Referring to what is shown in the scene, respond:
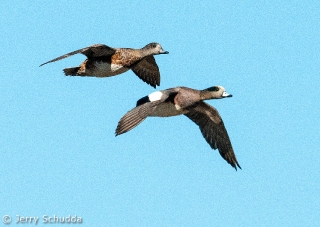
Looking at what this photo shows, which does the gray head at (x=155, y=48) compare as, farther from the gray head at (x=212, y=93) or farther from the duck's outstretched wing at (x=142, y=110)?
the duck's outstretched wing at (x=142, y=110)

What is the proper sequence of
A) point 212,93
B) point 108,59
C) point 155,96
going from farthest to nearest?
1. point 108,59
2. point 212,93
3. point 155,96

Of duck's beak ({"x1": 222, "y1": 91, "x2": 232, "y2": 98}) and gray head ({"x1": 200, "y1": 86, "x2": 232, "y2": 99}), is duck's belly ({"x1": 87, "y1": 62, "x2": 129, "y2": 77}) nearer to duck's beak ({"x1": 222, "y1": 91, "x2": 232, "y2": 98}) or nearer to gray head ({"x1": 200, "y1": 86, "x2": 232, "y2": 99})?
gray head ({"x1": 200, "y1": 86, "x2": 232, "y2": 99})

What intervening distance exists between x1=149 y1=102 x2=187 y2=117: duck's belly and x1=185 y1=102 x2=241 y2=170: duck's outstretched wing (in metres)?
1.05

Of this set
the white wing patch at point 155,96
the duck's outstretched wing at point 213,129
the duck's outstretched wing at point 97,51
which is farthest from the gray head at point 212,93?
the duck's outstretched wing at point 97,51

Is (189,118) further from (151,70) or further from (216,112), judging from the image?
(151,70)

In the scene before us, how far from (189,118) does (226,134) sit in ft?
2.77

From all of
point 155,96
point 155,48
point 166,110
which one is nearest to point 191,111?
point 166,110

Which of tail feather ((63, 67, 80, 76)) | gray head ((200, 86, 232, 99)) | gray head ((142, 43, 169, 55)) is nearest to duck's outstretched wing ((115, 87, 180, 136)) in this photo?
gray head ((200, 86, 232, 99))

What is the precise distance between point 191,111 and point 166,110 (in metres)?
1.45

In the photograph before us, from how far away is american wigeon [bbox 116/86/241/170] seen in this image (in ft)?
51.1

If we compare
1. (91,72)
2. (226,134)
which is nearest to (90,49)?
(91,72)

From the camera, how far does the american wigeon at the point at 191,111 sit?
51.1ft

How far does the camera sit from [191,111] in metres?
18.3

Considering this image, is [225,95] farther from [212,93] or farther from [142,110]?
[142,110]
